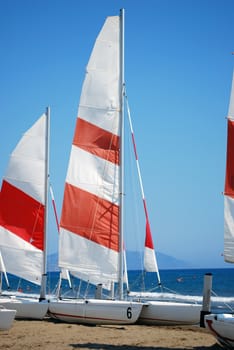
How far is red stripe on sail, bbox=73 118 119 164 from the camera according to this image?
63.9 feet

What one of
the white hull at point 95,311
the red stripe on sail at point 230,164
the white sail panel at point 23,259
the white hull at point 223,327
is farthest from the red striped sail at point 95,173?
the white hull at point 223,327

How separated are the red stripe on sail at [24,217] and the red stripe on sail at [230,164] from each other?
10031mm

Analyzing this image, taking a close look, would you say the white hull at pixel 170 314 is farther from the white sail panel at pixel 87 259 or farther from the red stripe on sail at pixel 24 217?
the red stripe on sail at pixel 24 217

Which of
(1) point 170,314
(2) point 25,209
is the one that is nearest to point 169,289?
(2) point 25,209

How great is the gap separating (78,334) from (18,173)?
312 inches

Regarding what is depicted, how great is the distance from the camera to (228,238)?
13.0 m

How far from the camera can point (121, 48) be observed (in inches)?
782

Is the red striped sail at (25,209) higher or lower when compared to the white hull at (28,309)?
higher

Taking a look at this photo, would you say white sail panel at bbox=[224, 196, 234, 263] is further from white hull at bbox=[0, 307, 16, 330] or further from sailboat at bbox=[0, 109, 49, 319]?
sailboat at bbox=[0, 109, 49, 319]

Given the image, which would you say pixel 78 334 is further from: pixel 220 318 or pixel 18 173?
pixel 18 173

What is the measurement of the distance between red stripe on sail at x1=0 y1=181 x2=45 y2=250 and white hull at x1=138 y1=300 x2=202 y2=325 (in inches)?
239

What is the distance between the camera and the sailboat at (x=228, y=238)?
40.7 feet

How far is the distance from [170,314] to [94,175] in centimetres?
537

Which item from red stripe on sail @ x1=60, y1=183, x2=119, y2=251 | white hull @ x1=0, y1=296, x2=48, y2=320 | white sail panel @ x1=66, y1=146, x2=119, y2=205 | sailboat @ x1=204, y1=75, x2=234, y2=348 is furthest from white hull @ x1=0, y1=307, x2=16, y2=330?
white sail panel @ x1=66, y1=146, x2=119, y2=205
